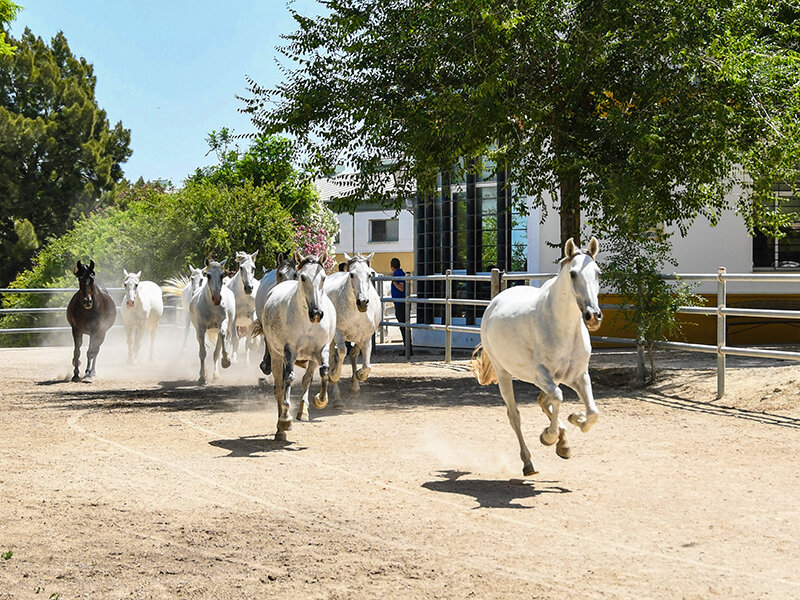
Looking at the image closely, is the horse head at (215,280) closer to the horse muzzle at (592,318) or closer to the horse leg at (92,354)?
the horse leg at (92,354)

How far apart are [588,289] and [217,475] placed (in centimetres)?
325

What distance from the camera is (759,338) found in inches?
795

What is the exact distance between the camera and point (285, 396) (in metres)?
9.42

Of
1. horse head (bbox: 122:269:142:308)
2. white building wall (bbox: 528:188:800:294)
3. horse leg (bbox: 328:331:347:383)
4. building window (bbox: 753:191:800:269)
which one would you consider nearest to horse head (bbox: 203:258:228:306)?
horse leg (bbox: 328:331:347:383)

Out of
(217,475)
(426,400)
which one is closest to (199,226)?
(426,400)

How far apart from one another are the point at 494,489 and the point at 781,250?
51.3 ft

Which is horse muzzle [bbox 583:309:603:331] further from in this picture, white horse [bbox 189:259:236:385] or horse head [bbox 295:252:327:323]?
white horse [bbox 189:259:236:385]

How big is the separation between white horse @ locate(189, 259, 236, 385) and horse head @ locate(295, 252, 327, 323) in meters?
5.43

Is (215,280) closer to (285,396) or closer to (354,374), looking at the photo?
(354,374)

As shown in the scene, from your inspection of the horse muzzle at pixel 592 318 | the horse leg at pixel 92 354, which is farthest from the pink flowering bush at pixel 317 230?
the horse muzzle at pixel 592 318

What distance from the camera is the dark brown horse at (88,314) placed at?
15.5 m

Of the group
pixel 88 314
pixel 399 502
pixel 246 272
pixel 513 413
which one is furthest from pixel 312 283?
pixel 88 314

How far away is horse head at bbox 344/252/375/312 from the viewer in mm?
10750

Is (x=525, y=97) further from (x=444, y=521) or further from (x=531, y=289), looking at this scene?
(x=444, y=521)
